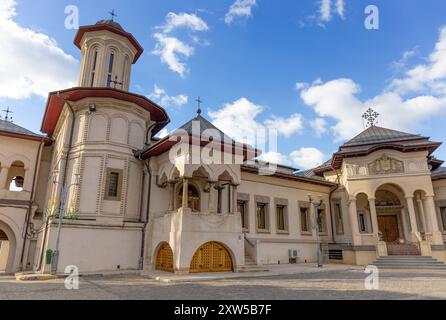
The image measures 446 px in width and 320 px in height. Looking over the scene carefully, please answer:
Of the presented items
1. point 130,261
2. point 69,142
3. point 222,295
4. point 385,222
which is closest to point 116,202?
point 130,261

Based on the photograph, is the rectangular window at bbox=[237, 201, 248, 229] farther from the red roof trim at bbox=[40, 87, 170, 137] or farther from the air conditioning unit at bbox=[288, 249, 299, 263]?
the red roof trim at bbox=[40, 87, 170, 137]

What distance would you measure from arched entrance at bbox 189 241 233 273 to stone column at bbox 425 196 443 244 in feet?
40.5

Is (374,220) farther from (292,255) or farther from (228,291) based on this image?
(228,291)

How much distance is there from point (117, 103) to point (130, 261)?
807 cm

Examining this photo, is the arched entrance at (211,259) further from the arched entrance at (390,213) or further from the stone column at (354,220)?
the arched entrance at (390,213)

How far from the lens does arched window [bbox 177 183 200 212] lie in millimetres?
16641

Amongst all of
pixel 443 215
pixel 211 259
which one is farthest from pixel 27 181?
pixel 443 215

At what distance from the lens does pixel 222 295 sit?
8.12m

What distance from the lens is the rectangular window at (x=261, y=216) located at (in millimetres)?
19811

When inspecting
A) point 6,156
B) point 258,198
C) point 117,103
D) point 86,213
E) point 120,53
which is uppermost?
point 120,53

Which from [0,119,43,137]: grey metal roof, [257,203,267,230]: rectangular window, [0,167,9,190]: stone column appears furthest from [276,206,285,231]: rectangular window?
[0,167,9,190]: stone column

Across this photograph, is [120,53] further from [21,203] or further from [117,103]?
[21,203]

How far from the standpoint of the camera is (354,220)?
19.6 m

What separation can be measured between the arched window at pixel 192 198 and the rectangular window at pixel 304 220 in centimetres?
858
